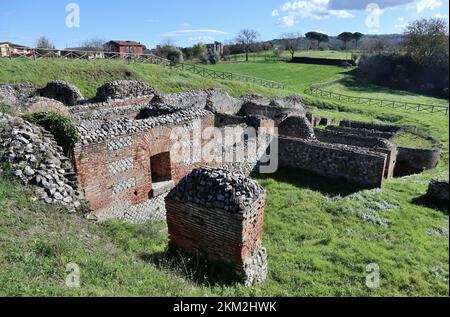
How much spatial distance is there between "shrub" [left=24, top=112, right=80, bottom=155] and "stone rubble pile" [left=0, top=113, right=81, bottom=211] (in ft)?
0.57

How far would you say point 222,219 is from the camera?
6.14 m

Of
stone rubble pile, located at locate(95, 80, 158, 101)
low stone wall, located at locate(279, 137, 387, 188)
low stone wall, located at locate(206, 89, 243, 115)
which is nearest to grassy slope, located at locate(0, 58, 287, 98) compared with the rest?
stone rubble pile, located at locate(95, 80, 158, 101)

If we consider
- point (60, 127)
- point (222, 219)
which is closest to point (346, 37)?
point (60, 127)

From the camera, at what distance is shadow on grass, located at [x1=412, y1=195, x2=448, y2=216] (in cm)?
1062

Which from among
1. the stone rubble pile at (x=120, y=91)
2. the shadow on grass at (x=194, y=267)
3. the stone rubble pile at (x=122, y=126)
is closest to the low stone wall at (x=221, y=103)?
the stone rubble pile at (x=120, y=91)

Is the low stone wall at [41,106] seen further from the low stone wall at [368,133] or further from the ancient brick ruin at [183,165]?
the low stone wall at [368,133]

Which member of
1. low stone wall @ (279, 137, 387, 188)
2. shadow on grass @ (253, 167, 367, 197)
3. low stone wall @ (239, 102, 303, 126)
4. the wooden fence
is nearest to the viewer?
shadow on grass @ (253, 167, 367, 197)

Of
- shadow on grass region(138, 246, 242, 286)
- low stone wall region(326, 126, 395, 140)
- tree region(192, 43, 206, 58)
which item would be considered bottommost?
low stone wall region(326, 126, 395, 140)

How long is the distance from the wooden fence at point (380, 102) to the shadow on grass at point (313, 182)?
25.2m

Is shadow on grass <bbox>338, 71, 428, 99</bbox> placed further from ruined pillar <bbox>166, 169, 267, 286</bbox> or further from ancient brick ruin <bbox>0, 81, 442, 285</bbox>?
ruined pillar <bbox>166, 169, 267, 286</bbox>

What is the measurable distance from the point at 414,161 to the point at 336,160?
624 centimetres

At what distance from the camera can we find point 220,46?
278ft

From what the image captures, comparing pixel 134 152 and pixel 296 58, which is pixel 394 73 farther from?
pixel 134 152

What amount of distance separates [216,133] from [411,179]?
25.1 feet
